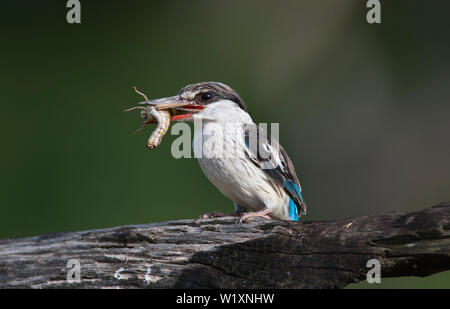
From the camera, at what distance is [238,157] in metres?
2.82

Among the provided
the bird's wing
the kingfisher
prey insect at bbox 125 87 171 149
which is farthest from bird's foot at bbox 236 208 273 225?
prey insect at bbox 125 87 171 149

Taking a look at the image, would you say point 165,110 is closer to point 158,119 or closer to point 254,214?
point 158,119

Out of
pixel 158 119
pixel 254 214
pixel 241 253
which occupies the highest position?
pixel 158 119

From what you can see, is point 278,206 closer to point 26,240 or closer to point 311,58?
point 26,240

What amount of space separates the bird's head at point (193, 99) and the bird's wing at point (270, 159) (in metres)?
0.23

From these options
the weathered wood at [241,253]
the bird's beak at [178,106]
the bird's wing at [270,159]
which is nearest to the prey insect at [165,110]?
the bird's beak at [178,106]

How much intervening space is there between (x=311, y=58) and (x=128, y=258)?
12.8ft

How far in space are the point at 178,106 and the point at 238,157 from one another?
44cm

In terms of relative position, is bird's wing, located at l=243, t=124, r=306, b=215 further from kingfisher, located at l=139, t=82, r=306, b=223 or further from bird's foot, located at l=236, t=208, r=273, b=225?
bird's foot, located at l=236, t=208, r=273, b=225

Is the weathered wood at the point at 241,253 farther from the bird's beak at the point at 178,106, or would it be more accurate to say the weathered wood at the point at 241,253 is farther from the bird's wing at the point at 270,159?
the bird's beak at the point at 178,106

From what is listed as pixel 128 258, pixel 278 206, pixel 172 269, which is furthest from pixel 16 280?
pixel 278 206

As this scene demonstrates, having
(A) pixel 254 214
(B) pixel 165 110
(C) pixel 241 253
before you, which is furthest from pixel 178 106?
(C) pixel 241 253

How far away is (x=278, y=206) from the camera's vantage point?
293cm

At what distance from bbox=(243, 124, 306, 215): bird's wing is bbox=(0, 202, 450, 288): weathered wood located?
52 centimetres
